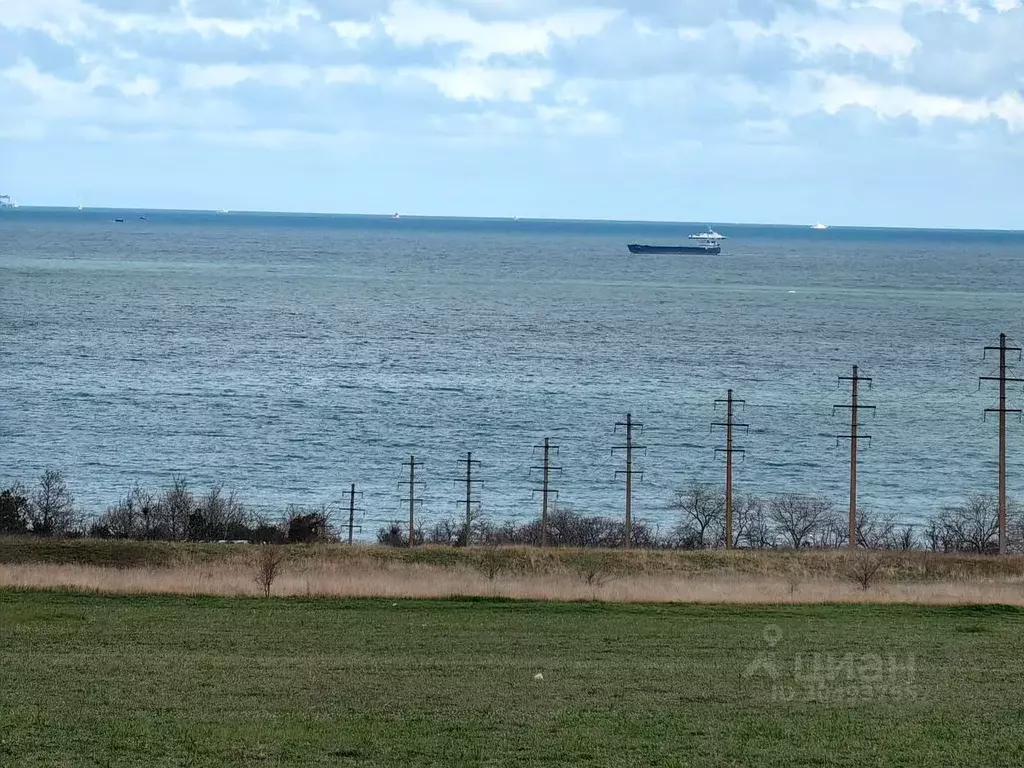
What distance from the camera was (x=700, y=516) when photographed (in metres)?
49.5

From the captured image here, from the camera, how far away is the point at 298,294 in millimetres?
156250

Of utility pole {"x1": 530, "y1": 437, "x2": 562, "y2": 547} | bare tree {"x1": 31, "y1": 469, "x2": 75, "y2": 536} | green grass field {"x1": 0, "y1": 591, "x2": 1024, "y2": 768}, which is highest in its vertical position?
green grass field {"x1": 0, "y1": 591, "x2": 1024, "y2": 768}

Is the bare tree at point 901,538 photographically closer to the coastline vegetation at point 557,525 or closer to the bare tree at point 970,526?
the coastline vegetation at point 557,525

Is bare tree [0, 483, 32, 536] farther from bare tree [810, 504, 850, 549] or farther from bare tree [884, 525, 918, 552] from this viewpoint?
bare tree [884, 525, 918, 552]

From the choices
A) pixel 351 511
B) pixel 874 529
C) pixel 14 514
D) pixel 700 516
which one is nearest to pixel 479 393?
pixel 700 516

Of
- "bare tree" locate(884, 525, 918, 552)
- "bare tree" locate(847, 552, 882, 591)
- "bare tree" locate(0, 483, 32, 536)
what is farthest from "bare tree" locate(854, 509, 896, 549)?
"bare tree" locate(0, 483, 32, 536)

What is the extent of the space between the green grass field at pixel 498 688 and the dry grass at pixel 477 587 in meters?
2.30

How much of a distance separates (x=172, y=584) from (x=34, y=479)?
29983 millimetres

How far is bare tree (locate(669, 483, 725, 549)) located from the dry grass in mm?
14477

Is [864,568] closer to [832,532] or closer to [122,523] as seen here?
[832,532]

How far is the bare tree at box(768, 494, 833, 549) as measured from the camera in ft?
154

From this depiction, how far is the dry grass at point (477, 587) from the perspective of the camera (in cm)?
2573

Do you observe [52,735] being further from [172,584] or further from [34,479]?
[34,479]

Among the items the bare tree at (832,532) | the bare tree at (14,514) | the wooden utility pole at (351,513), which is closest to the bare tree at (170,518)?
the bare tree at (14,514)
